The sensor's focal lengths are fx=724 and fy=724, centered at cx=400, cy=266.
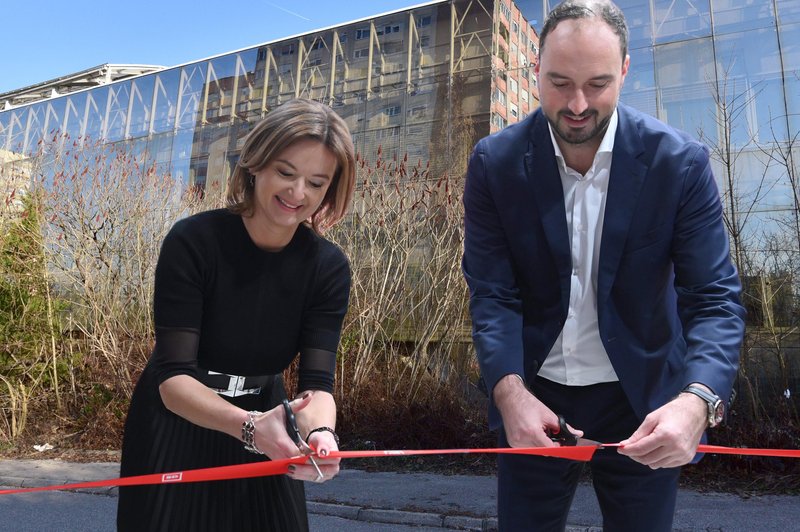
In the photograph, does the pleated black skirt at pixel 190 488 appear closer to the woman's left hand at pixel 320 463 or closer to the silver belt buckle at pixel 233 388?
the silver belt buckle at pixel 233 388

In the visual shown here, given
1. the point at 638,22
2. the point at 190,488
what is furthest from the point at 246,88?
the point at 190,488

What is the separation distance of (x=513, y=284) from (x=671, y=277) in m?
0.44

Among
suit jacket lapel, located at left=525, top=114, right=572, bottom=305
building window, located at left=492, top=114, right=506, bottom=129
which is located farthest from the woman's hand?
building window, located at left=492, top=114, right=506, bottom=129

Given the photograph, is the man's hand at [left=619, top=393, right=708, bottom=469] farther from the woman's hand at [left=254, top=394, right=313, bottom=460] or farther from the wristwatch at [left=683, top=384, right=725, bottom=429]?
the woman's hand at [left=254, top=394, right=313, bottom=460]

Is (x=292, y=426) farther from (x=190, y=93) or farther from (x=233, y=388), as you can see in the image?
(x=190, y=93)

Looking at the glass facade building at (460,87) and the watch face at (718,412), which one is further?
the glass facade building at (460,87)

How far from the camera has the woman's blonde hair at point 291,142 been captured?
2.04 m

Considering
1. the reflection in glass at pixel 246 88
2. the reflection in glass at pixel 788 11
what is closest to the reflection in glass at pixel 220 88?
the reflection in glass at pixel 246 88

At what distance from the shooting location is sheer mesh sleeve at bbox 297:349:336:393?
218 centimetres

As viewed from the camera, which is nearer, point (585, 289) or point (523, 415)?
point (523, 415)

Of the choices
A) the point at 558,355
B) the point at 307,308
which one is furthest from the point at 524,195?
the point at 307,308

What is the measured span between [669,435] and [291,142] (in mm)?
1241

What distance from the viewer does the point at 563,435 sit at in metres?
1.84

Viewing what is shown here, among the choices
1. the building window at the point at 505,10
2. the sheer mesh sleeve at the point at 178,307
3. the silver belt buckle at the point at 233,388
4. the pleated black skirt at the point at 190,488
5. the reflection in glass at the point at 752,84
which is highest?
the building window at the point at 505,10
